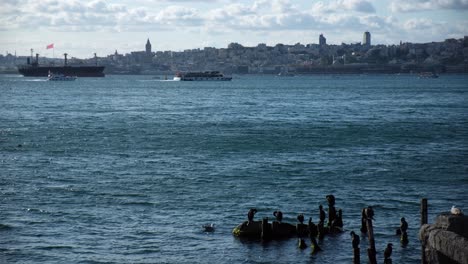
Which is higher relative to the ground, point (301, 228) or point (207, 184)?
point (301, 228)

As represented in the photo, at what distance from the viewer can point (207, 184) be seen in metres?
42.6

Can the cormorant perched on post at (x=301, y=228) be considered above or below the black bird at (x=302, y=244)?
above

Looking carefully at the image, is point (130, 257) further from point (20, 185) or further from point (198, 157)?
point (198, 157)

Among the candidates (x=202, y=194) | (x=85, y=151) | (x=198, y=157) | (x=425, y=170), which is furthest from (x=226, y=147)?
(x=202, y=194)

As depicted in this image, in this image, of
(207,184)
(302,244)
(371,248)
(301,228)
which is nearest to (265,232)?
(301,228)

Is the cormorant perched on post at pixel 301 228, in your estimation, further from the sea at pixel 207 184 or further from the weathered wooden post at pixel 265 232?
the weathered wooden post at pixel 265 232

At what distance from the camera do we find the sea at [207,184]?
2941cm

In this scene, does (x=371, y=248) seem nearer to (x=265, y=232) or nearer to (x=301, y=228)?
(x=301, y=228)

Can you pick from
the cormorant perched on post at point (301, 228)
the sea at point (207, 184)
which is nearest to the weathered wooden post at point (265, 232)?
the sea at point (207, 184)

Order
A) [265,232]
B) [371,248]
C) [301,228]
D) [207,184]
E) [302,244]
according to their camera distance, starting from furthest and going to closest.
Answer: [207,184], [301,228], [265,232], [302,244], [371,248]

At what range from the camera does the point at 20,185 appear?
4216 cm

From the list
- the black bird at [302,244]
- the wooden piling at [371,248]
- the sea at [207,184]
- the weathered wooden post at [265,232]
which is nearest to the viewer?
the wooden piling at [371,248]

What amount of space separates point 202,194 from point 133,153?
Answer: 18969 mm

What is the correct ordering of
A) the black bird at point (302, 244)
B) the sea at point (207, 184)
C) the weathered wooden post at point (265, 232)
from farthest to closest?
the weathered wooden post at point (265, 232), the sea at point (207, 184), the black bird at point (302, 244)
